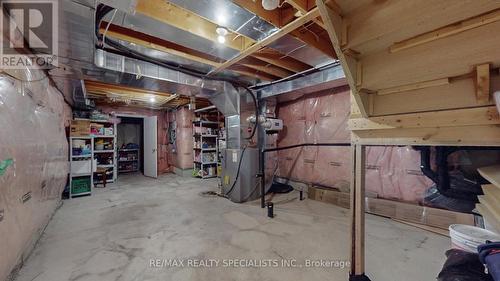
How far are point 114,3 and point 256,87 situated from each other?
2950 mm

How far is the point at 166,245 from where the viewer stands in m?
2.31

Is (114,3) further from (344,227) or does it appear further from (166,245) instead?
(344,227)

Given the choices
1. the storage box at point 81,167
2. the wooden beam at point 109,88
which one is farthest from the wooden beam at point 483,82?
the storage box at point 81,167

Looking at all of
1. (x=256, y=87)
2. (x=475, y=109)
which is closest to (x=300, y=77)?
(x=256, y=87)

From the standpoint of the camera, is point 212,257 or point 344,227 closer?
point 212,257

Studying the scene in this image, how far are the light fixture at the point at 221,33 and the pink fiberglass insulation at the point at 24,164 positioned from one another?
1745mm

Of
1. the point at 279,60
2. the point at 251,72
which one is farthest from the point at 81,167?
the point at 279,60

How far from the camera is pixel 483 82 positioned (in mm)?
1026

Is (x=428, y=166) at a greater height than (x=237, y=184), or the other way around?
(x=428, y=166)

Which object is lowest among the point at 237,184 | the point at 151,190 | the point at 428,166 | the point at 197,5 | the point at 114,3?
the point at 151,190

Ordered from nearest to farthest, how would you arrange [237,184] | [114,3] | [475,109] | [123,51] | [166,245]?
[475,109]
[114,3]
[166,245]
[123,51]
[237,184]

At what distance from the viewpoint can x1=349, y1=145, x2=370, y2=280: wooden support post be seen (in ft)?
5.48

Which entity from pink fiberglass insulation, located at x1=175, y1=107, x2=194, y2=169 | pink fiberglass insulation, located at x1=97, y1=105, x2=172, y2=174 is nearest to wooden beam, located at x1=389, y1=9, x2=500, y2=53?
pink fiberglass insulation, located at x1=175, y1=107, x2=194, y2=169

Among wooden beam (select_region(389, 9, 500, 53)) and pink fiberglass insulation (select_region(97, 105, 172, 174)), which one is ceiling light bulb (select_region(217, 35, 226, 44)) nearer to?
wooden beam (select_region(389, 9, 500, 53))
